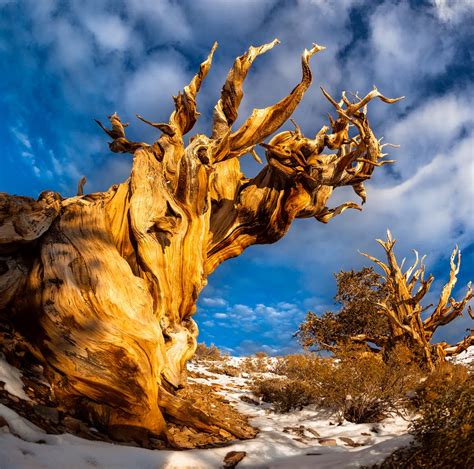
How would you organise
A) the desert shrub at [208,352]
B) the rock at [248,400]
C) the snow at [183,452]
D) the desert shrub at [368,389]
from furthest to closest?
the desert shrub at [208,352] → the rock at [248,400] → the desert shrub at [368,389] → the snow at [183,452]

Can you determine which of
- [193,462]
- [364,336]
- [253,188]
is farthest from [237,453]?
[364,336]

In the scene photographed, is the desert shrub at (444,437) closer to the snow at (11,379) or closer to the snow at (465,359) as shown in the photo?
the snow at (11,379)

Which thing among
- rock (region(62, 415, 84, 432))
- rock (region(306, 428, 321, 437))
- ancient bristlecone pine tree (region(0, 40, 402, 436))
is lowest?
rock (region(62, 415, 84, 432))

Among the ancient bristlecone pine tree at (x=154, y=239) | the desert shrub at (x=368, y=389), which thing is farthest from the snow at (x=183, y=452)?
the ancient bristlecone pine tree at (x=154, y=239)

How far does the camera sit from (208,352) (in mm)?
15398

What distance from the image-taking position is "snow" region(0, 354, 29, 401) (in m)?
3.15

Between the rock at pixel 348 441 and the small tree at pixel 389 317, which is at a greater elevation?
the small tree at pixel 389 317

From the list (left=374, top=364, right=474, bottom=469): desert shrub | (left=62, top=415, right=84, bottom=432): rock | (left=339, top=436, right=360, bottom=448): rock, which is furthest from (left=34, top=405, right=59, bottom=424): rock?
(left=339, top=436, right=360, bottom=448): rock

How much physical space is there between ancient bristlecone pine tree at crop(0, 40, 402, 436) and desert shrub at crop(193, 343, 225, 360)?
27.3ft

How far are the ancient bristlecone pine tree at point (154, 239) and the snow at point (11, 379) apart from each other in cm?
31

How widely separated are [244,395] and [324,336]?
4771 mm

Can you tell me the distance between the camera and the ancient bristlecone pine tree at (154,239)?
12.0 ft

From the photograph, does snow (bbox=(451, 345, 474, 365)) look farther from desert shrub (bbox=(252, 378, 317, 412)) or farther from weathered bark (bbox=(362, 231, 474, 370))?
desert shrub (bbox=(252, 378, 317, 412))

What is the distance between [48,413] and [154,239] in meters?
2.56
